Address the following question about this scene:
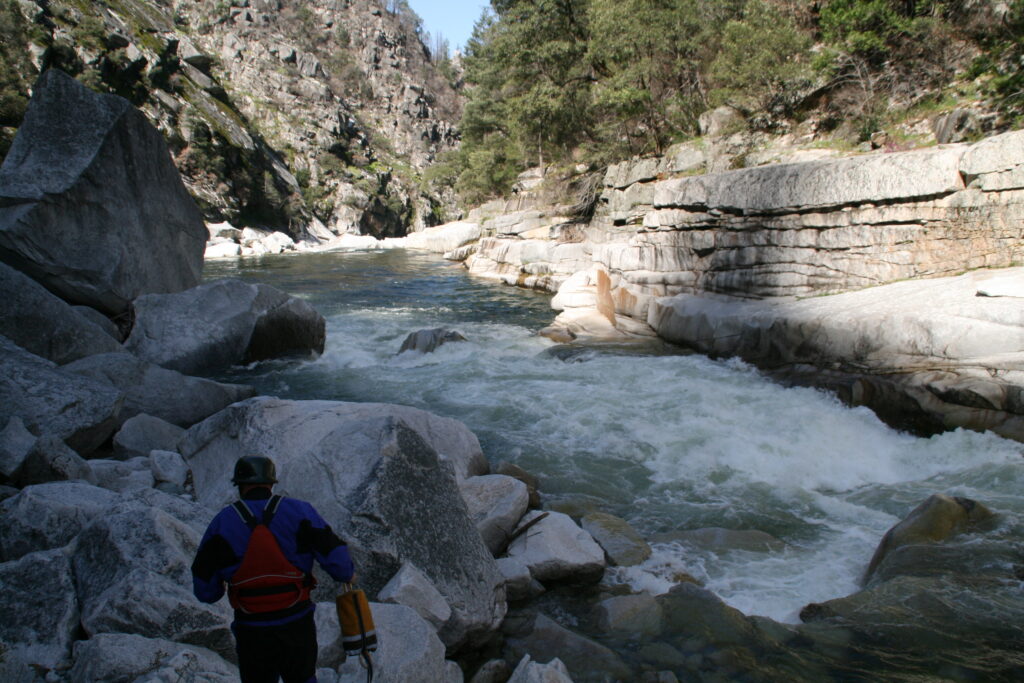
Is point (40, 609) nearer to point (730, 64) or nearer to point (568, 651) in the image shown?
point (568, 651)

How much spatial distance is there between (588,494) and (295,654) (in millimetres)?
4849

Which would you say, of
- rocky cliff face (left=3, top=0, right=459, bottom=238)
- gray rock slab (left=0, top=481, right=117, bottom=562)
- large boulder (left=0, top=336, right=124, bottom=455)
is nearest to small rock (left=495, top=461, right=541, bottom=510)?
gray rock slab (left=0, top=481, right=117, bottom=562)

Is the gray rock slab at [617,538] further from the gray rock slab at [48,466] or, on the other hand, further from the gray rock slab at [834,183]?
the gray rock slab at [834,183]

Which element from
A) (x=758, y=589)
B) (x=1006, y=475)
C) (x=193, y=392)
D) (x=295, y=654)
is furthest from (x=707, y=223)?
(x=295, y=654)

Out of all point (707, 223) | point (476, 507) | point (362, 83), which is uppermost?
point (362, 83)

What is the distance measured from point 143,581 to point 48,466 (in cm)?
300

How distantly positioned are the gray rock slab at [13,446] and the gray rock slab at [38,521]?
4.40 ft

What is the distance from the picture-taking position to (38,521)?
411 centimetres

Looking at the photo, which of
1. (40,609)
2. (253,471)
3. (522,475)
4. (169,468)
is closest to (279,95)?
(169,468)

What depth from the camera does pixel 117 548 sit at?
11.8 feet

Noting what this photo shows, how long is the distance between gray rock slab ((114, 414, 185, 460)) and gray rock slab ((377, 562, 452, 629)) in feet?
14.5

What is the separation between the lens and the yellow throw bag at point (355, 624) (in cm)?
294

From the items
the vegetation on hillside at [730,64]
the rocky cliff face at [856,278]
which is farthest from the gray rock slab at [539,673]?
the vegetation on hillside at [730,64]

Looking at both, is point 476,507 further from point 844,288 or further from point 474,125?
point 474,125
